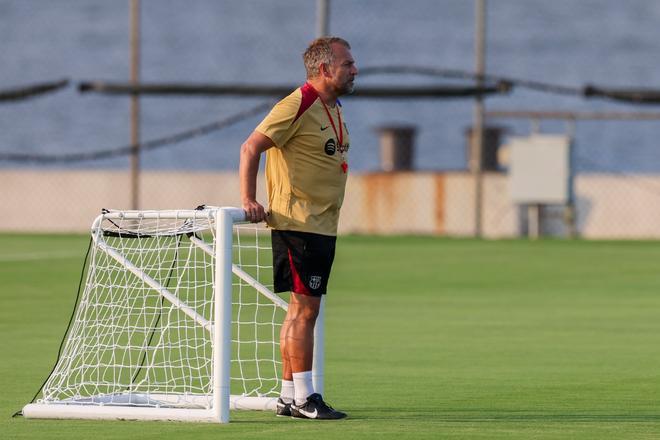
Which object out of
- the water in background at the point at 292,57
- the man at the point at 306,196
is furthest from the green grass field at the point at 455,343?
the water in background at the point at 292,57

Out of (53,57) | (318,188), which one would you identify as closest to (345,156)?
(318,188)

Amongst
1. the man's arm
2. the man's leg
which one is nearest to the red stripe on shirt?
the man's arm

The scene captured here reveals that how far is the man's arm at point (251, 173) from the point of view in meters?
8.91

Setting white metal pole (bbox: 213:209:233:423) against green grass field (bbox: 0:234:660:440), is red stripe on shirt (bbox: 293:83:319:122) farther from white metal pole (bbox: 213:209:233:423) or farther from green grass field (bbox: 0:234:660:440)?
green grass field (bbox: 0:234:660:440)

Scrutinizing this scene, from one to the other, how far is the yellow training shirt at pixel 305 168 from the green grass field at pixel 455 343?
3.47 feet

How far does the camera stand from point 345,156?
929cm

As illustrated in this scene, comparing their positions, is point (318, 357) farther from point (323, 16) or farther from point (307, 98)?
point (323, 16)

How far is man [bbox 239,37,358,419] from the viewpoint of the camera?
356 inches

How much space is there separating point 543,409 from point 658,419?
711mm

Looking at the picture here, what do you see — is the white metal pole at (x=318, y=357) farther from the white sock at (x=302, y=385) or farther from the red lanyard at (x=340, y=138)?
the red lanyard at (x=340, y=138)

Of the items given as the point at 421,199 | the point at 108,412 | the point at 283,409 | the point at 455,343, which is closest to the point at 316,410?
the point at 283,409

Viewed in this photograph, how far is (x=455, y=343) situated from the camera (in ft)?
43.1

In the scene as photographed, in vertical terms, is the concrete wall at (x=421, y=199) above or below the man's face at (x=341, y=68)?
below

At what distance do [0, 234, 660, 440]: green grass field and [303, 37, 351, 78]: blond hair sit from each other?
72.0 inches
